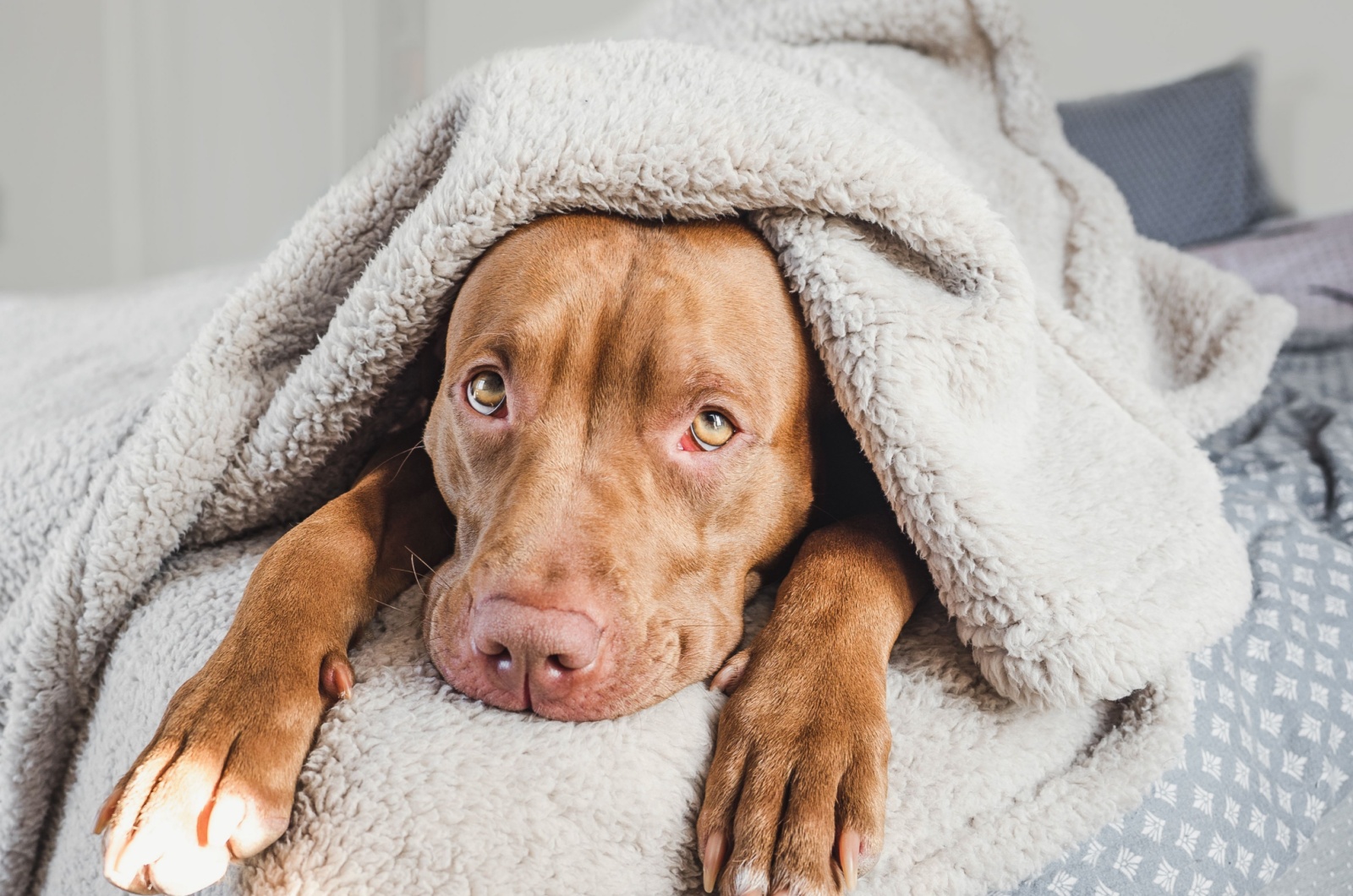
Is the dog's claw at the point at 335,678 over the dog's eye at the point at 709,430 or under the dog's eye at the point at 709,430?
under

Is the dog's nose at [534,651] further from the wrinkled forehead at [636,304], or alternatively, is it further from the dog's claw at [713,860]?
the wrinkled forehead at [636,304]

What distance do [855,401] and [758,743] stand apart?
0.52 m

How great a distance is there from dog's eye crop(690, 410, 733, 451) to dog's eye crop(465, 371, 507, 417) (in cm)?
31

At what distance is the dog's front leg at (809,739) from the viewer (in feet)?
3.40

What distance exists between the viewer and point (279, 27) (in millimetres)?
6633

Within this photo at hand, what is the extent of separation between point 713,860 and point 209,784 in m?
0.55

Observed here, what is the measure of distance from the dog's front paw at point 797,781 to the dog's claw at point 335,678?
0.47 metres

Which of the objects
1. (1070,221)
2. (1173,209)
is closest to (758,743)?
(1070,221)

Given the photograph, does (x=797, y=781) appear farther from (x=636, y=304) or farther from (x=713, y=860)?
(x=636, y=304)

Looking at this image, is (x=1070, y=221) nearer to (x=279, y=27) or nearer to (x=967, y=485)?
(x=967, y=485)

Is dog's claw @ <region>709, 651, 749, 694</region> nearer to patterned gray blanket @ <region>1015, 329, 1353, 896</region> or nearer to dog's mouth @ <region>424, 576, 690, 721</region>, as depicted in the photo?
dog's mouth @ <region>424, 576, 690, 721</region>

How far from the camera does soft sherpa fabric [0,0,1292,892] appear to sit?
1093 mm

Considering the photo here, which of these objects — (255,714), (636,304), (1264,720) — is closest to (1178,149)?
(1264,720)

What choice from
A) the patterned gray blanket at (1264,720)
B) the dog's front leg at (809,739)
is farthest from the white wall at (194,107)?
the dog's front leg at (809,739)
